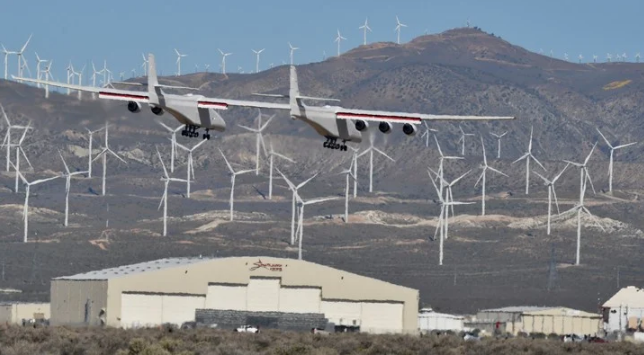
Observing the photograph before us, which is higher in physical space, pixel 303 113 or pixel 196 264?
pixel 303 113

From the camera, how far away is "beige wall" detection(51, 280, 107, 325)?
191375mm

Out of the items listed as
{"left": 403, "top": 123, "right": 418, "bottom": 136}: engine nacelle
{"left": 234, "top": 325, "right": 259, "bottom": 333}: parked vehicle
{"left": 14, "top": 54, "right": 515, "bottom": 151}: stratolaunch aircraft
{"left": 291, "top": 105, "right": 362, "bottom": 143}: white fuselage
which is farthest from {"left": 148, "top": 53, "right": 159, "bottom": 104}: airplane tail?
{"left": 234, "top": 325, "right": 259, "bottom": 333}: parked vehicle

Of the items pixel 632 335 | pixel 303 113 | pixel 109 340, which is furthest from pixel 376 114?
pixel 632 335

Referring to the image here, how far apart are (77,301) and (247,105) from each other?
3874 inches

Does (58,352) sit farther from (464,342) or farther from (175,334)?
(464,342)

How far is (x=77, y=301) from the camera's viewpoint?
195625 mm

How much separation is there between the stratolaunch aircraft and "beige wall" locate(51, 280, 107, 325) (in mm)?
86041

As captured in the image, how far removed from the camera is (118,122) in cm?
12281

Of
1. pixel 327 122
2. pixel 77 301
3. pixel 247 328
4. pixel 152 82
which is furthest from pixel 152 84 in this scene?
pixel 77 301

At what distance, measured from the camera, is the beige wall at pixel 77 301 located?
191m

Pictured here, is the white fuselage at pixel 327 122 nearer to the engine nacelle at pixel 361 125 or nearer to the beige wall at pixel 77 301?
the engine nacelle at pixel 361 125

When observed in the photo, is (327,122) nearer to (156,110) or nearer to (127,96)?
(156,110)

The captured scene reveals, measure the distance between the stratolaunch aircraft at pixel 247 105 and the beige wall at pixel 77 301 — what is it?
86041mm

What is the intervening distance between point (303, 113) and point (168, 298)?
9677 centimetres
